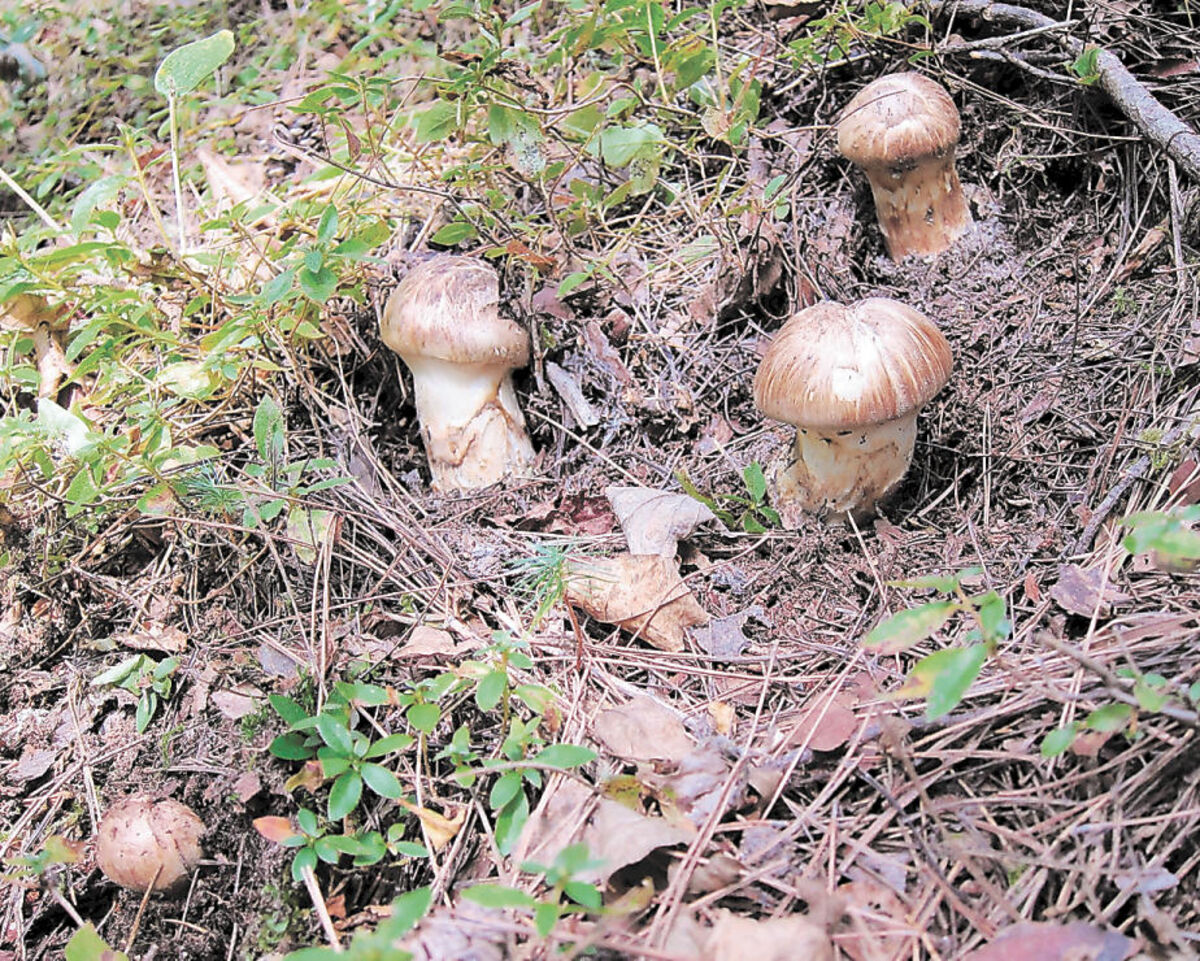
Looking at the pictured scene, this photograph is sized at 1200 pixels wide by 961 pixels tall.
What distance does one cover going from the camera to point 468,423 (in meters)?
3.22

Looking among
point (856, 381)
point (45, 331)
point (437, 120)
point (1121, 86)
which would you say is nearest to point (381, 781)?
point (856, 381)

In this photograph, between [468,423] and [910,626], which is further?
[468,423]

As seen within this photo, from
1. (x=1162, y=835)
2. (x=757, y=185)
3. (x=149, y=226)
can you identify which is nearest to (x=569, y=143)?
(x=757, y=185)

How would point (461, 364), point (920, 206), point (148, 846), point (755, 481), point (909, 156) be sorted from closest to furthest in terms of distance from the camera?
point (148, 846) → point (755, 481) → point (461, 364) → point (909, 156) → point (920, 206)

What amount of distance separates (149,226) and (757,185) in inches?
111

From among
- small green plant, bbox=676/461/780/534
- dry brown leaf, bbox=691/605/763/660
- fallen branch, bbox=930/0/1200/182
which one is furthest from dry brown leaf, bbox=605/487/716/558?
fallen branch, bbox=930/0/1200/182

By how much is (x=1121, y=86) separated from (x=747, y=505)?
1.97m

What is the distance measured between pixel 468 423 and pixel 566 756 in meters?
1.59

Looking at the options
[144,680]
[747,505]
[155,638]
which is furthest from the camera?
[747,505]

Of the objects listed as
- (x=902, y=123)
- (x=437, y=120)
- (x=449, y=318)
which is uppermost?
(x=437, y=120)

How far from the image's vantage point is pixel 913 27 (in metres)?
3.75

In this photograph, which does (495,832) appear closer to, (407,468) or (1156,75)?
(407,468)

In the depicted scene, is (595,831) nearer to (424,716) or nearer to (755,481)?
(424,716)

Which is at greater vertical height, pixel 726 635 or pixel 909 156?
pixel 909 156
